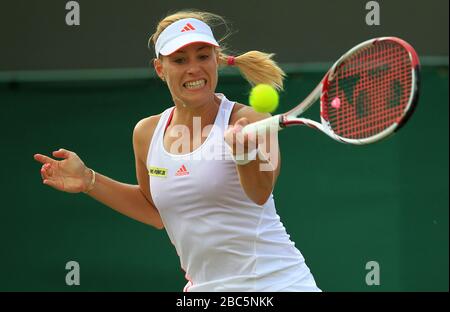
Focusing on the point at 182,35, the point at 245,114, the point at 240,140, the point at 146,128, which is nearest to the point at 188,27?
the point at 182,35

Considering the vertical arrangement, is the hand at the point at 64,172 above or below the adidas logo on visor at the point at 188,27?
below

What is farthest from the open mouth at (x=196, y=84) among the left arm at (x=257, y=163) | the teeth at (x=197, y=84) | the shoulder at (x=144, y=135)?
the shoulder at (x=144, y=135)

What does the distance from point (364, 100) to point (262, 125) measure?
32 cm

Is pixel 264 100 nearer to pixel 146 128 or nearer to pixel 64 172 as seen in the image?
pixel 146 128

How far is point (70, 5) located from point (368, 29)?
147 centimetres

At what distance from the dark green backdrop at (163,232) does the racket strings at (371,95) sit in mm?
1911

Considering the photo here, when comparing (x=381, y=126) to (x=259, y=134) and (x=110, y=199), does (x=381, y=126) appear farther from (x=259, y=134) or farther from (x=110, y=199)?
(x=110, y=199)

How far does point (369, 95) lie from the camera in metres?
2.88

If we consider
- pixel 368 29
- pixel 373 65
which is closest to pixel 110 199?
pixel 373 65

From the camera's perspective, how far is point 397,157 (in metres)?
4.91

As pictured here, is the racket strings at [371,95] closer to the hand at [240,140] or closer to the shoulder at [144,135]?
the hand at [240,140]

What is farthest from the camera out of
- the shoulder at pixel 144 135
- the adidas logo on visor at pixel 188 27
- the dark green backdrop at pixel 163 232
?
the dark green backdrop at pixel 163 232

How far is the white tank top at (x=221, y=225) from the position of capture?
297 cm

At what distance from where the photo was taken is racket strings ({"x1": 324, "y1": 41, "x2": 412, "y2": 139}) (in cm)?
275
